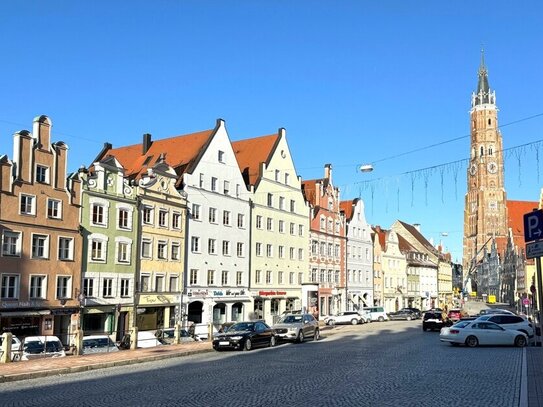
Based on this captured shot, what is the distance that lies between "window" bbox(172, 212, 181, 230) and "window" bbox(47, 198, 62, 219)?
10.5m

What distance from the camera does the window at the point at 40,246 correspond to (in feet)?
124

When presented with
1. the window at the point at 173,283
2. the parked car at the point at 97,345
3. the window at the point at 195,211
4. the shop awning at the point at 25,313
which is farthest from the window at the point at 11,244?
the window at the point at 195,211

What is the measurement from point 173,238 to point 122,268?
224 inches

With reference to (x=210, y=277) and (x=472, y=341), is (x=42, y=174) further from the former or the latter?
(x=472, y=341)

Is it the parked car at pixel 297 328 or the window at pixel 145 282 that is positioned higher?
the window at pixel 145 282

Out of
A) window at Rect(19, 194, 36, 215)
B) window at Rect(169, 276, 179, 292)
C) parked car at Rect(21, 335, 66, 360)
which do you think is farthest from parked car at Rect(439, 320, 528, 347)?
window at Rect(19, 194, 36, 215)

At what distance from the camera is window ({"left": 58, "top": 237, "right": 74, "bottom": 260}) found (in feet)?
129

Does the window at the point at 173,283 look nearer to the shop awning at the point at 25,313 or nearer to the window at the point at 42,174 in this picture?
the shop awning at the point at 25,313

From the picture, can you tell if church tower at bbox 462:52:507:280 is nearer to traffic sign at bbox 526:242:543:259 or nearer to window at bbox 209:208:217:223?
window at bbox 209:208:217:223

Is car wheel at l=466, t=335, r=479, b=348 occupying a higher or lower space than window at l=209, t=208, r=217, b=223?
lower

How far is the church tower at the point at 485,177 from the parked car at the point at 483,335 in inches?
5699

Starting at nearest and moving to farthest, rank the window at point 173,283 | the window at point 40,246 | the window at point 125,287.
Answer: the window at point 40,246 → the window at point 125,287 → the window at point 173,283

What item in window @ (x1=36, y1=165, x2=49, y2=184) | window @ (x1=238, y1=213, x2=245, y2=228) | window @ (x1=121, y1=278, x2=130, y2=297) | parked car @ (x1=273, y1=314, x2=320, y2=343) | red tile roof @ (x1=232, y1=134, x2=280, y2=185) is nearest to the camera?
parked car @ (x1=273, y1=314, x2=320, y2=343)

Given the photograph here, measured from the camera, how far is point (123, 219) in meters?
43.8
